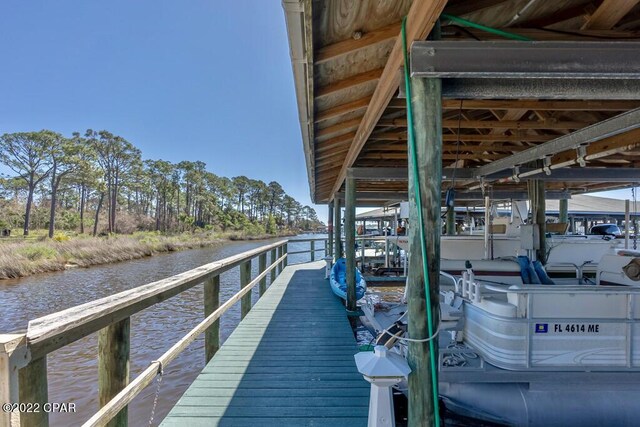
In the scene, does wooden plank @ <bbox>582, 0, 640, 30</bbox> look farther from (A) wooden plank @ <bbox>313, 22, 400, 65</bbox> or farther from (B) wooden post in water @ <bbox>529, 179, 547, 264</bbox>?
(B) wooden post in water @ <bbox>529, 179, 547, 264</bbox>

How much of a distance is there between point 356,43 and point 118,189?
1637 inches

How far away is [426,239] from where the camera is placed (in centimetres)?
172

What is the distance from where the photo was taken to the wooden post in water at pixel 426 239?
171 cm

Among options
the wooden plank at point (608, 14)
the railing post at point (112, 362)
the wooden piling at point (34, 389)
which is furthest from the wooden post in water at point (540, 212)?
the wooden piling at point (34, 389)

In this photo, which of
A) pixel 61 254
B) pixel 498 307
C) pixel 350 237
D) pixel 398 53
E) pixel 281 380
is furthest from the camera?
pixel 61 254

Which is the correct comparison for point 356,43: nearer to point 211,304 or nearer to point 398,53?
point 398,53

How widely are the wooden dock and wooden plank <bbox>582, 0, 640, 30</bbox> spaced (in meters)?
2.70

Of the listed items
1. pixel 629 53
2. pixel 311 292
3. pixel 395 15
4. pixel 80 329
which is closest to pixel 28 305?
pixel 311 292

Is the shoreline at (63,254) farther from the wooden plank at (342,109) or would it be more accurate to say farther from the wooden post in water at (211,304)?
the wooden plank at (342,109)

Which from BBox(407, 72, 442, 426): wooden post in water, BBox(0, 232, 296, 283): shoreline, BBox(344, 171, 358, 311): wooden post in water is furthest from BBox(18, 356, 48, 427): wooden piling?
BBox(0, 232, 296, 283): shoreline

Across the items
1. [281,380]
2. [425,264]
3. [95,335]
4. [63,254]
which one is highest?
[425,264]

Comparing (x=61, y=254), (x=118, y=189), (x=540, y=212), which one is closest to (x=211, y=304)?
(x=540, y=212)

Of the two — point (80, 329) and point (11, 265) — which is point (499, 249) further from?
point (11, 265)

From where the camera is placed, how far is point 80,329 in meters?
1.12
